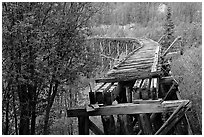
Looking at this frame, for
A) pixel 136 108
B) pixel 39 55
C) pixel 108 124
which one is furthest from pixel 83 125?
pixel 39 55

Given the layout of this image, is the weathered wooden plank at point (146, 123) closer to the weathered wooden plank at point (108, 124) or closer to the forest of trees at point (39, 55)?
the weathered wooden plank at point (108, 124)

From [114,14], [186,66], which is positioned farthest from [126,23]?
[186,66]

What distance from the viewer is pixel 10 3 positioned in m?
4.91

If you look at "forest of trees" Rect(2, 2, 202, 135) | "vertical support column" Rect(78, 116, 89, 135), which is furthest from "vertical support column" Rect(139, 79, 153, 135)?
"forest of trees" Rect(2, 2, 202, 135)

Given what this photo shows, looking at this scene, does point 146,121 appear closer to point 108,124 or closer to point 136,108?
point 136,108

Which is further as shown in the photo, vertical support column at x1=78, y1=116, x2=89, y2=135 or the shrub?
the shrub

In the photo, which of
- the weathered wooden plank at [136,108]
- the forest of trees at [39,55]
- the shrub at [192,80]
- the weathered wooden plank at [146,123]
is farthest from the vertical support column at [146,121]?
the shrub at [192,80]

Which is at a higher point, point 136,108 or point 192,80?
point 192,80

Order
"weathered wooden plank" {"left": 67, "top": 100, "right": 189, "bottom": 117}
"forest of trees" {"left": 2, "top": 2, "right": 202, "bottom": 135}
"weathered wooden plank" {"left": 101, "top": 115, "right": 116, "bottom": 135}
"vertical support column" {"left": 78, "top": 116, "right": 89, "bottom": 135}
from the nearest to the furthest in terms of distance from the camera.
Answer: "weathered wooden plank" {"left": 67, "top": 100, "right": 189, "bottom": 117} → "vertical support column" {"left": 78, "top": 116, "right": 89, "bottom": 135} → "weathered wooden plank" {"left": 101, "top": 115, "right": 116, "bottom": 135} → "forest of trees" {"left": 2, "top": 2, "right": 202, "bottom": 135}

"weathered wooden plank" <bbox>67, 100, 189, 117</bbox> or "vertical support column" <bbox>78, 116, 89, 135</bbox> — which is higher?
"weathered wooden plank" <bbox>67, 100, 189, 117</bbox>

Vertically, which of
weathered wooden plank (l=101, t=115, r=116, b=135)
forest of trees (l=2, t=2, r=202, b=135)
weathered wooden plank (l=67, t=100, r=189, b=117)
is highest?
forest of trees (l=2, t=2, r=202, b=135)

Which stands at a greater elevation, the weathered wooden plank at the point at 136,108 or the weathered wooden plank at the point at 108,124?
the weathered wooden plank at the point at 136,108

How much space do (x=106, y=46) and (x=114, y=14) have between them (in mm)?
13964

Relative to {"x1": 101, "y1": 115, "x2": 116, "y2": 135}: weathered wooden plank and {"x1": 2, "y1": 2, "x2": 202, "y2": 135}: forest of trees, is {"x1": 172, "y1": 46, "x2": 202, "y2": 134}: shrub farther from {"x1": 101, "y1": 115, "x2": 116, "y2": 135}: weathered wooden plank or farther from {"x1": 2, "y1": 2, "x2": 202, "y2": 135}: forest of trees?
{"x1": 101, "y1": 115, "x2": 116, "y2": 135}: weathered wooden plank
